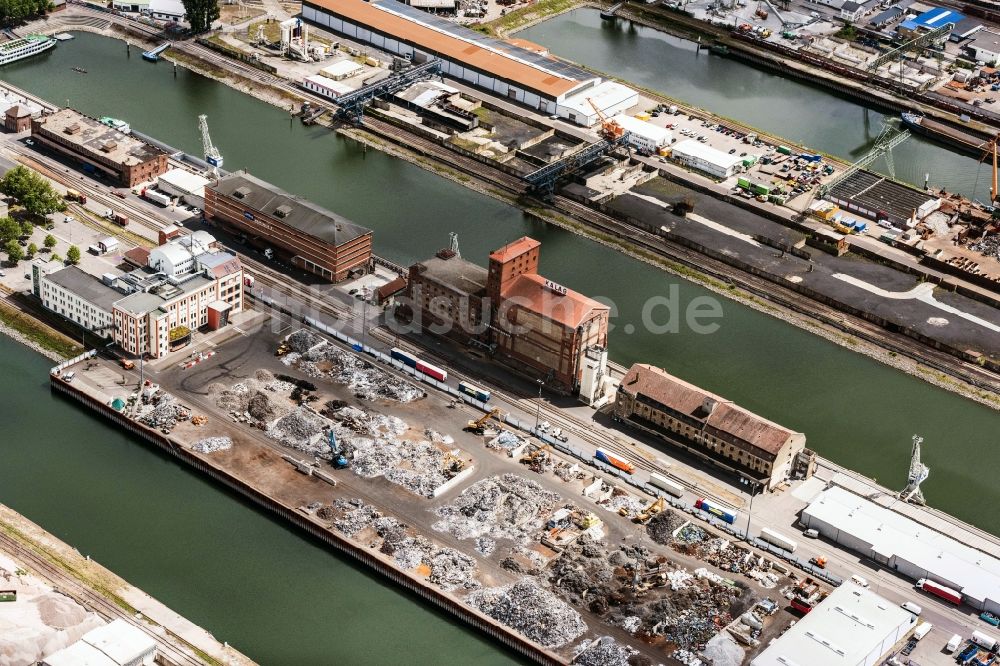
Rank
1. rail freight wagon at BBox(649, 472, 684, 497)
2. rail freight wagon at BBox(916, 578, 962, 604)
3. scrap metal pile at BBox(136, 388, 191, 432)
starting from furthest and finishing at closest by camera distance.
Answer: scrap metal pile at BBox(136, 388, 191, 432) → rail freight wagon at BBox(649, 472, 684, 497) → rail freight wagon at BBox(916, 578, 962, 604)

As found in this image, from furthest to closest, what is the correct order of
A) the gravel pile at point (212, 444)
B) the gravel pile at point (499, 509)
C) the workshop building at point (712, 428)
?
the workshop building at point (712, 428) < the gravel pile at point (212, 444) < the gravel pile at point (499, 509)

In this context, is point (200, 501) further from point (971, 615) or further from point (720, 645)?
point (971, 615)

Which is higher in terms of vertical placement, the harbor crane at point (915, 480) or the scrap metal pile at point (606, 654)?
the harbor crane at point (915, 480)

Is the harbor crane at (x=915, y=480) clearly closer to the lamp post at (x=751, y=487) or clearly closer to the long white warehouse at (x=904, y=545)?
the long white warehouse at (x=904, y=545)

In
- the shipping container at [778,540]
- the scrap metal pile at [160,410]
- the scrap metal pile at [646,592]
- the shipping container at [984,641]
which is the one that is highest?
the scrap metal pile at [160,410]

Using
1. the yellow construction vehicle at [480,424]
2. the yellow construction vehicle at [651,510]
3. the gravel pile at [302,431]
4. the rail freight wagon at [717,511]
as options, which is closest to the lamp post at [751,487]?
the rail freight wagon at [717,511]

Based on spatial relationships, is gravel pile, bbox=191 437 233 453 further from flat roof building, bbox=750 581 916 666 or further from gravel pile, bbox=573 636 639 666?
flat roof building, bbox=750 581 916 666

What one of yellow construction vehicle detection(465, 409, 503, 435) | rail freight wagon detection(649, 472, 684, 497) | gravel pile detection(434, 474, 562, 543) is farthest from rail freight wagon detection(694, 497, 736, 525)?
yellow construction vehicle detection(465, 409, 503, 435)
